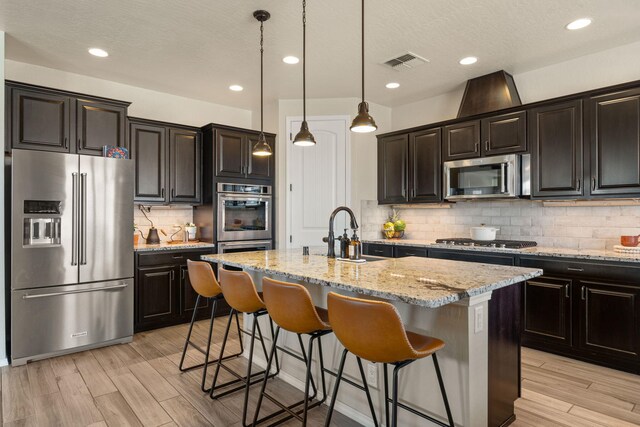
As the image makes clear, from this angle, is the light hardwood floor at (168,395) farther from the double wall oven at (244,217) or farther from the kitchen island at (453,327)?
the double wall oven at (244,217)

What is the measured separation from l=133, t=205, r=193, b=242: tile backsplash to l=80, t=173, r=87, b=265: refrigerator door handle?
1.06 meters

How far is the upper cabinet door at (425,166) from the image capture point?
4.52m

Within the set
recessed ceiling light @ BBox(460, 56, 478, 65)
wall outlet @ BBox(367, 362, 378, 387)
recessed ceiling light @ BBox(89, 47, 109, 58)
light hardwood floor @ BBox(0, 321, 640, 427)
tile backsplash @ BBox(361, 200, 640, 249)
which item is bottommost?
light hardwood floor @ BBox(0, 321, 640, 427)

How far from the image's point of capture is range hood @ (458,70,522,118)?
397 cm

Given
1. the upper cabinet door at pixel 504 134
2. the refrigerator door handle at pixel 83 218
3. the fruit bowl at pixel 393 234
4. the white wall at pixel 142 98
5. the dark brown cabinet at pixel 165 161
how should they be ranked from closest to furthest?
the refrigerator door handle at pixel 83 218, the upper cabinet door at pixel 504 134, the white wall at pixel 142 98, the dark brown cabinet at pixel 165 161, the fruit bowl at pixel 393 234

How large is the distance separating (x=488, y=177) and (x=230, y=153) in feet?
10.0

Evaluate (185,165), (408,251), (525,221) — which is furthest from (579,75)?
(185,165)

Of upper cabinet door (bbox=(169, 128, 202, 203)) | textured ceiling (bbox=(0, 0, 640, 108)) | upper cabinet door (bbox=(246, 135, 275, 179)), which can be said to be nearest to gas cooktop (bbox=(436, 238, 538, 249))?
textured ceiling (bbox=(0, 0, 640, 108))

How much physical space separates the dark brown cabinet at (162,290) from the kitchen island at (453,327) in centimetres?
215

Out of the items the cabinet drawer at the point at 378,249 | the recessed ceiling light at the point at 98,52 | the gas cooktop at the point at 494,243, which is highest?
the recessed ceiling light at the point at 98,52

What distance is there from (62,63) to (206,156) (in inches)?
67.1

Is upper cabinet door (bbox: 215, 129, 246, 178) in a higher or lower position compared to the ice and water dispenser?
higher

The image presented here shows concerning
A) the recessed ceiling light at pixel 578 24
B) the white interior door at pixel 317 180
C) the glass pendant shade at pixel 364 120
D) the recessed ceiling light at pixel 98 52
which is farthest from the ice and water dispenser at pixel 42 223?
the recessed ceiling light at pixel 578 24

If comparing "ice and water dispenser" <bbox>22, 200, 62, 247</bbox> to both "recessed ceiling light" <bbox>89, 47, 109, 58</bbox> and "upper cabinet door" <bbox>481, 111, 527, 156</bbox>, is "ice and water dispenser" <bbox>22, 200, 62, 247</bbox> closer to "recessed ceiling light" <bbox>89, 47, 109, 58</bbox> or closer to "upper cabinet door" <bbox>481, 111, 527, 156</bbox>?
"recessed ceiling light" <bbox>89, 47, 109, 58</bbox>
